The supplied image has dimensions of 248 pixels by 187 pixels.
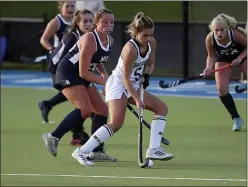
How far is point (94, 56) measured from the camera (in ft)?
28.4

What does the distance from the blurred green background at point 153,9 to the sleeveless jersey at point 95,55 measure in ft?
28.1

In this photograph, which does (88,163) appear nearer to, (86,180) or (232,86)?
(86,180)

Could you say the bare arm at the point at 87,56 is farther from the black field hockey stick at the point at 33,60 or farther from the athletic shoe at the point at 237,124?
the black field hockey stick at the point at 33,60

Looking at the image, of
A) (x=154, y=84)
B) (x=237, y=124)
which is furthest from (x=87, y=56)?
(x=154, y=84)

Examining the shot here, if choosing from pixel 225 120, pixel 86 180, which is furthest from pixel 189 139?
pixel 86 180

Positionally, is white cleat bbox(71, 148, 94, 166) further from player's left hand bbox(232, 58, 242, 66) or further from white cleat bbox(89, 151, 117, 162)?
player's left hand bbox(232, 58, 242, 66)

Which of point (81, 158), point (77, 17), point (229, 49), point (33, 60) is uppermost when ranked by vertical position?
point (77, 17)

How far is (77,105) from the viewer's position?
881 cm

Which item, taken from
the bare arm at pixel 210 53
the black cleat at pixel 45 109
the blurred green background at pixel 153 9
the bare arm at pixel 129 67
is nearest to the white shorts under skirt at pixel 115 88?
the bare arm at pixel 129 67

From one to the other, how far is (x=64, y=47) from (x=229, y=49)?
88.9 inches

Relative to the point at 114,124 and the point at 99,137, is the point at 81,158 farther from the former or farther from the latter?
the point at 114,124

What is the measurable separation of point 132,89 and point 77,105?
943 mm

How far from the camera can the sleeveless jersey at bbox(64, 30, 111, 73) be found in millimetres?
8570

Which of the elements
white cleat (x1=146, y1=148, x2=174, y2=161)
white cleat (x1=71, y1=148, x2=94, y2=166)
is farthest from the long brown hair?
white cleat (x1=146, y1=148, x2=174, y2=161)
